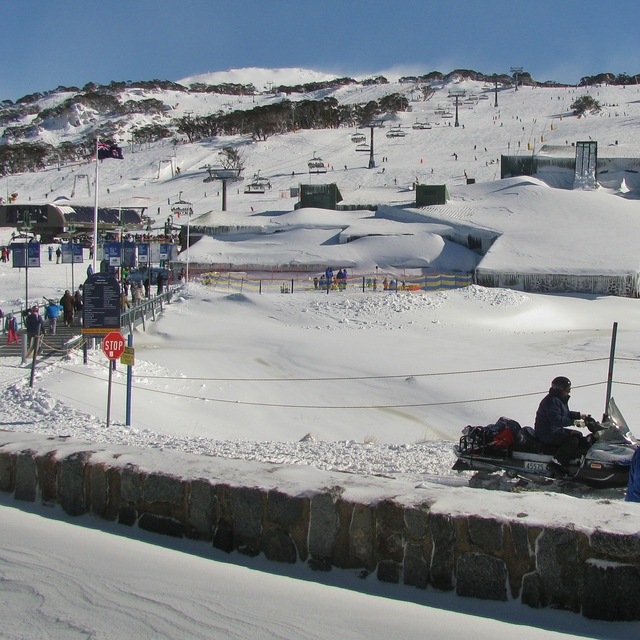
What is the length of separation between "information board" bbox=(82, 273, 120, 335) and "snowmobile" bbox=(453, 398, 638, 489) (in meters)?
8.55

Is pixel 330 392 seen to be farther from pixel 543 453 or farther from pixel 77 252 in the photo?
pixel 77 252

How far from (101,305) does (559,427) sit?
9.72 meters

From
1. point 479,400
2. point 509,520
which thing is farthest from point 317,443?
point 509,520

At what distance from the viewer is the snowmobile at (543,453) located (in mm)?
6980

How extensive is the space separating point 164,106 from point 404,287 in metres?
144

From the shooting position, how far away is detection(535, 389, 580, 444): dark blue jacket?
283 inches

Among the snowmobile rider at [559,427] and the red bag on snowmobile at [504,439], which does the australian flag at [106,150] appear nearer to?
the red bag on snowmobile at [504,439]

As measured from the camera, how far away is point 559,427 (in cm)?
729

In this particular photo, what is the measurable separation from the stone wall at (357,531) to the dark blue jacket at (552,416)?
310cm

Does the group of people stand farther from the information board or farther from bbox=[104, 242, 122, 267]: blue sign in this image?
the information board

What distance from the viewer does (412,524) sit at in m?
4.13

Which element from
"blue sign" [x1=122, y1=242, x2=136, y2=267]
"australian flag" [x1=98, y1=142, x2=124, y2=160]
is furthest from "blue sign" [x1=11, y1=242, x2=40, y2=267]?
"blue sign" [x1=122, y1=242, x2=136, y2=267]

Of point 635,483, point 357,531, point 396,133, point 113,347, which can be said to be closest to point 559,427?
point 635,483

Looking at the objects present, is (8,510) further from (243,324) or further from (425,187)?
(425,187)
